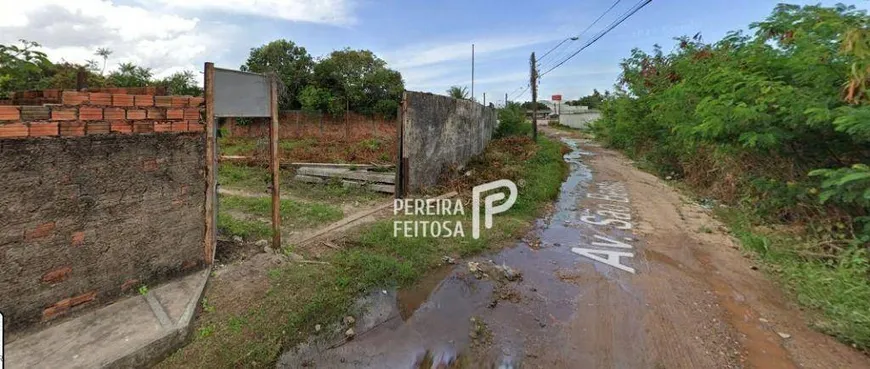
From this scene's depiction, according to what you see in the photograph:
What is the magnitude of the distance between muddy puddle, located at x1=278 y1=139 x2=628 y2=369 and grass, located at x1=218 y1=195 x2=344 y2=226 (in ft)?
7.43

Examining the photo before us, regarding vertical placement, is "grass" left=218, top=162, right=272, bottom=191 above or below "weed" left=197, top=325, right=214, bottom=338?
above

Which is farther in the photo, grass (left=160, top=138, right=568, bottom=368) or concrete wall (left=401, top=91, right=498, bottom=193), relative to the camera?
concrete wall (left=401, top=91, right=498, bottom=193)

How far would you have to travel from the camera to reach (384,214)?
6145 millimetres

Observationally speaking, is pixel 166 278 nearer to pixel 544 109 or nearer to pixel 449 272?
pixel 449 272

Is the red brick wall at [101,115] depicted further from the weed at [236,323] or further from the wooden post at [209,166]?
the weed at [236,323]

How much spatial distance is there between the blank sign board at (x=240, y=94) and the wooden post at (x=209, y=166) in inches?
2.7

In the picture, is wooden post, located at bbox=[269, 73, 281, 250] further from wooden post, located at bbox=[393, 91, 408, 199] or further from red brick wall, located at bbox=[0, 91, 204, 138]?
wooden post, located at bbox=[393, 91, 408, 199]

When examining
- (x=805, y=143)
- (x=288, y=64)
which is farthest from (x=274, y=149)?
(x=288, y=64)

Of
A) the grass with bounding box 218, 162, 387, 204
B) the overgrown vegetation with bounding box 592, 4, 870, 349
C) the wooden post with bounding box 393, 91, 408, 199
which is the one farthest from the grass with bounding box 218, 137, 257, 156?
the overgrown vegetation with bounding box 592, 4, 870, 349

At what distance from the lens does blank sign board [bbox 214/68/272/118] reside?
3525 mm

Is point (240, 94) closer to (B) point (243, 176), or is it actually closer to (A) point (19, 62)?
(A) point (19, 62)

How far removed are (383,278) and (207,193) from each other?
70.8 inches

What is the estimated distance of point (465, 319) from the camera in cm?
327

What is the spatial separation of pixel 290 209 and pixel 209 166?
2.56 meters
